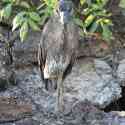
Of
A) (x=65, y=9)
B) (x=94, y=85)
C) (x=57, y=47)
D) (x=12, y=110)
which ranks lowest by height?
(x=12, y=110)

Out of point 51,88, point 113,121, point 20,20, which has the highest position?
point 20,20

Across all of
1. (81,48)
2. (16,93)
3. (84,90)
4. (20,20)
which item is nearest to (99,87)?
(84,90)

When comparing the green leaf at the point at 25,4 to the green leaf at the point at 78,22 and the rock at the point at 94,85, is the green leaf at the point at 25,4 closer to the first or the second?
the green leaf at the point at 78,22

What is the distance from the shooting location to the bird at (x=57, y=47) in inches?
165

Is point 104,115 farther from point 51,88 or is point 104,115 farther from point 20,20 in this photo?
point 20,20

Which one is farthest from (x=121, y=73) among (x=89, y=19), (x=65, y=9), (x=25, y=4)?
(x=65, y=9)

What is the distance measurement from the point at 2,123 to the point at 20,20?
38.0 inches

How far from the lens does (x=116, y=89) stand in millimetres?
5074

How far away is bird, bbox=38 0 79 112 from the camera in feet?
13.8

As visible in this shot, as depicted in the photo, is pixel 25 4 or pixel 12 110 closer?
pixel 12 110

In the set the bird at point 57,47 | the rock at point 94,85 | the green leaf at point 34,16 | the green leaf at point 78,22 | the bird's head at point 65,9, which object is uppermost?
the bird's head at point 65,9

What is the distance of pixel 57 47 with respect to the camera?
4.32 metres

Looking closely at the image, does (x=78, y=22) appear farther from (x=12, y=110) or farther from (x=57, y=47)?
(x=12, y=110)

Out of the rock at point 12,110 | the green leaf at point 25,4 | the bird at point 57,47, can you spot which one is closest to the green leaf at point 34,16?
the bird at point 57,47
